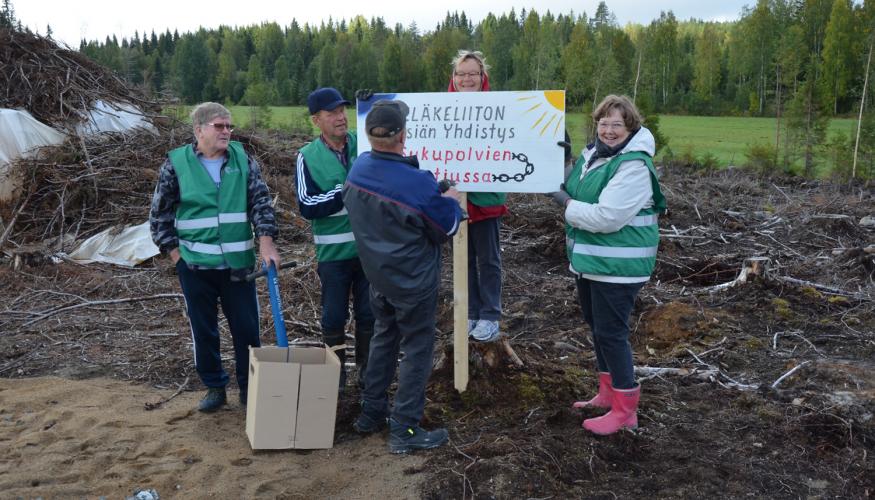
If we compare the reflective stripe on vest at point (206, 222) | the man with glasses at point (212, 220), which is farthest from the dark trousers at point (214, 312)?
the reflective stripe on vest at point (206, 222)

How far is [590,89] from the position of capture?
111 ft

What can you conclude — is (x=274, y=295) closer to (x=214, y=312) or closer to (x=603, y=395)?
(x=214, y=312)

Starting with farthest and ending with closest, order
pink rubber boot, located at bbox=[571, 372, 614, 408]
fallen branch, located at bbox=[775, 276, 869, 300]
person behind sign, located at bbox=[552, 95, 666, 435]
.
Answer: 1. fallen branch, located at bbox=[775, 276, 869, 300]
2. pink rubber boot, located at bbox=[571, 372, 614, 408]
3. person behind sign, located at bbox=[552, 95, 666, 435]

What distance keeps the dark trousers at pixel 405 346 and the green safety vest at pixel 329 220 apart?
22.2 inches

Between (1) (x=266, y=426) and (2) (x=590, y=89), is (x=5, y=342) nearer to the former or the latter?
(1) (x=266, y=426)

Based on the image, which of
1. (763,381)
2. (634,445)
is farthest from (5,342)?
(763,381)

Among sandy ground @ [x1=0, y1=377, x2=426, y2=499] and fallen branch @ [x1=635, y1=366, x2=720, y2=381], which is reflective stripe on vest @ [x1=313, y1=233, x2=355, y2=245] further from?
fallen branch @ [x1=635, y1=366, x2=720, y2=381]

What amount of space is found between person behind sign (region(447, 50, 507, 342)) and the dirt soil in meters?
0.41

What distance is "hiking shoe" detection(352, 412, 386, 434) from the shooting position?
438 centimetres

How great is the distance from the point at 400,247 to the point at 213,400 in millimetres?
1921

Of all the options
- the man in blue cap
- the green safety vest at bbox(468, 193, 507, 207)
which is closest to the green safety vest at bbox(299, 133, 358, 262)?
the man in blue cap

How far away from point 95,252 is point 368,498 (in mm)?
7157

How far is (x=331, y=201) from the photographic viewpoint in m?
4.46

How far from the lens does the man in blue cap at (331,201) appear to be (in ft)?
14.8
